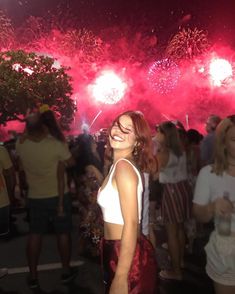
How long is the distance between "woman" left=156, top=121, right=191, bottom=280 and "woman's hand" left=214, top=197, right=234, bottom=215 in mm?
2428

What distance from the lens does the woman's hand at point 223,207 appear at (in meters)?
2.88

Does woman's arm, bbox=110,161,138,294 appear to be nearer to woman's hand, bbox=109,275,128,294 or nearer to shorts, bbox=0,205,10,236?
woman's hand, bbox=109,275,128,294

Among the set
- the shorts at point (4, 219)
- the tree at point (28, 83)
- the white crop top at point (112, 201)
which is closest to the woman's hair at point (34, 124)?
the shorts at point (4, 219)

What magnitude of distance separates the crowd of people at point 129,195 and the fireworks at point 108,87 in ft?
72.2

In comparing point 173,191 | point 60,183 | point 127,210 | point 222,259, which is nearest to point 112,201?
Result: point 127,210

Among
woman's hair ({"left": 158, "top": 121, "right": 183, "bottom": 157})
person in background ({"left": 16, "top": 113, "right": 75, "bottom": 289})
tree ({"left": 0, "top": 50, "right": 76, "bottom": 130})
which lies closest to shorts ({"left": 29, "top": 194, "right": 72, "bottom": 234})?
person in background ({"left": 16, "top": 113, "right": 75, "bottom": 289})

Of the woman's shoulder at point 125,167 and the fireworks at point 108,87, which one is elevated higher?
the fireworks at point 108,87

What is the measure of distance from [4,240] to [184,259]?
278cm

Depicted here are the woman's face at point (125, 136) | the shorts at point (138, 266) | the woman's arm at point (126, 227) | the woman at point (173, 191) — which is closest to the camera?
the woman's arm at point (126, 227)

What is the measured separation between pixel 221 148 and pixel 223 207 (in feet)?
1.35

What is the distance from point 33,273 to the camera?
494 cm

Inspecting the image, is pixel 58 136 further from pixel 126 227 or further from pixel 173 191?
pixel 126 227

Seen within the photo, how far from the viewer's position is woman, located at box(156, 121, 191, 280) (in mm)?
5297

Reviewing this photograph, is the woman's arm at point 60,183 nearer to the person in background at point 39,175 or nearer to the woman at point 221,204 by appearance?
the person in background at point 39,175
